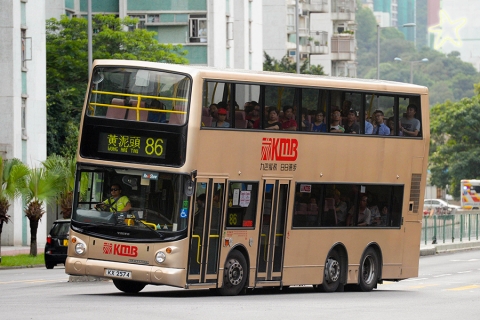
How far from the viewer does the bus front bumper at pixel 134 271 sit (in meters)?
19.6

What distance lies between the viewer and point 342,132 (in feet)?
75.9

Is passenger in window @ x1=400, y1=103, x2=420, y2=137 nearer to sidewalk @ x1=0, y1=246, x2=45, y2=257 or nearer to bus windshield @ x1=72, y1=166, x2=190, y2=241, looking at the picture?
bus windshield @ x1=72, y1=166, x2=190, y2=241

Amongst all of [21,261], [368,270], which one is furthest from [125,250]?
[21,261]

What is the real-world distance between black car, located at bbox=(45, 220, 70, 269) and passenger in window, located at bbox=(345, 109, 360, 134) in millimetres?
12895

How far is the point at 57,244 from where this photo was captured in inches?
1336

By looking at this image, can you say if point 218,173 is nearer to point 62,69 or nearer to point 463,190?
point 62,69

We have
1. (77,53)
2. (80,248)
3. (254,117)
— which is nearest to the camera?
(80,248)

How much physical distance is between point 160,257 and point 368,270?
21.5 feet

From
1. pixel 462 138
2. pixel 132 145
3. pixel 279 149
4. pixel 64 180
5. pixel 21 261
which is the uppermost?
pixel 132 145

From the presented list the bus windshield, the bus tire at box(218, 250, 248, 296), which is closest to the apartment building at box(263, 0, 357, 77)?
the bus tire at box(218, 250, 248, 296)

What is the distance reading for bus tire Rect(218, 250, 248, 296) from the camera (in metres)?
21.0

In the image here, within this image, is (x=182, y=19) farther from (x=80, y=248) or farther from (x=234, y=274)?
(x=80, y=248)

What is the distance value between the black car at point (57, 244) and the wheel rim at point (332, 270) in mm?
12087

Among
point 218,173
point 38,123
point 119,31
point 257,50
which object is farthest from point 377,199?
point 257,50
